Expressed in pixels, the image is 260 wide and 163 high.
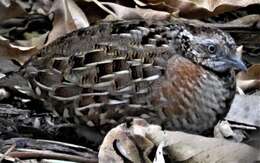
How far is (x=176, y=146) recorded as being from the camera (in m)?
3.98

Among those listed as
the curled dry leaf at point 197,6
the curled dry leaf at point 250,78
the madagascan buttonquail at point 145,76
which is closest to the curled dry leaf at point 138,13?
the curled dry leaf at point 197,6

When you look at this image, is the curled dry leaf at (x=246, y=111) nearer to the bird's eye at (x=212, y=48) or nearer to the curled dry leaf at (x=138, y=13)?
the bird's eye at (x=212, y=48)

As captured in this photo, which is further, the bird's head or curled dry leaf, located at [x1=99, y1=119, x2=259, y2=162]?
the bird's head

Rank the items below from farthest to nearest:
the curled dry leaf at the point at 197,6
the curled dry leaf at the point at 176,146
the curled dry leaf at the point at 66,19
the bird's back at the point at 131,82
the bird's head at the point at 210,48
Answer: the curled dry leaf at the point at 197,6 < the curled dry leaf at the point at 66,19 < the bird's head at the point at 210,48 < the bird's back at the point at 131,82 < the curled dry leaf at the point at 176,146

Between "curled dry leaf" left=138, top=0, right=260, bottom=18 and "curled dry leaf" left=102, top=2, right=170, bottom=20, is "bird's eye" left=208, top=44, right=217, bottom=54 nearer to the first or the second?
"curled dry leaf" left=102, top=2, right=170, bottom=20

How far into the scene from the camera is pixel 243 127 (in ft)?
15.3

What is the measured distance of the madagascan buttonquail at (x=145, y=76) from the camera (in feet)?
13.6

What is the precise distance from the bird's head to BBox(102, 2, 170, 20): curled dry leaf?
96cm

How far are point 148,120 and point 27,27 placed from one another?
5.51ft

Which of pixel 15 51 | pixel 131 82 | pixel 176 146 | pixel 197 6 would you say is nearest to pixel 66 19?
pixel 15 51

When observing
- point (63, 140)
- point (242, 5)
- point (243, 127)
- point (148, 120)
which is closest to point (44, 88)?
point (63, 140)

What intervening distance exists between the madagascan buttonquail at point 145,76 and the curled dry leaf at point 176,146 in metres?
0.13

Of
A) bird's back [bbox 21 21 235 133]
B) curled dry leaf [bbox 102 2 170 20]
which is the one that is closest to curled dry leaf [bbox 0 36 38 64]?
curled dry leaf [bbox 102 2 170 20]

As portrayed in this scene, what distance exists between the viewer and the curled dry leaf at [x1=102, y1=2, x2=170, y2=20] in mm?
5250
